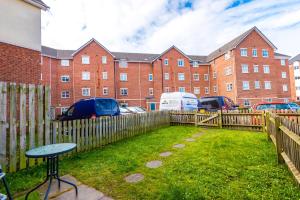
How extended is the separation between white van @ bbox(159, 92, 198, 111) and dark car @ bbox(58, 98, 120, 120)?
6636 mm

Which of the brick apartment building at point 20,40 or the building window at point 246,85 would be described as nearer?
the brick apartment building at point 20,40

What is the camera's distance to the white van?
1455 centimetres

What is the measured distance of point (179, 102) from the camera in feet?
47.6

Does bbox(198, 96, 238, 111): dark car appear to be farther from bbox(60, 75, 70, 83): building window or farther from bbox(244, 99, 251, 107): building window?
bbox(60, 75, 70, 83): building window

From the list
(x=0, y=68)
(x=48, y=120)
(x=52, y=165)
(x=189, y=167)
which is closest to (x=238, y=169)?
(x=189, y=167)

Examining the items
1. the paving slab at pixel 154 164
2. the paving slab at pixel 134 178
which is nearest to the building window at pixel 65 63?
the paving slab at pixel 154 164

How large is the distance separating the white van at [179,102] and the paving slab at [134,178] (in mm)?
10885

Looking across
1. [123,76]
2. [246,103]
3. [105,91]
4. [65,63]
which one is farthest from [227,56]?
[65,63]

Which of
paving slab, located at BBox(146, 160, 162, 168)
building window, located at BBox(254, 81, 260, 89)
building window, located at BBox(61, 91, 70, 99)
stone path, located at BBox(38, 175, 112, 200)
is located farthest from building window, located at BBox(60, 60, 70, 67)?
building window, located at BBox(254, 81, 260, 89)

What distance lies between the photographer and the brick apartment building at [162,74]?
31750 millimetres

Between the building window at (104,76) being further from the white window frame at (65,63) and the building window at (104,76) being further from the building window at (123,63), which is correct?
the white window frame at (65,63)

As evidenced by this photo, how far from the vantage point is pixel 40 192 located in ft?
10.9

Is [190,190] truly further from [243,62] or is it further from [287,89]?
[287,89]

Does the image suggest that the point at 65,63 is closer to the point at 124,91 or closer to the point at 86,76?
the point at 86,76
